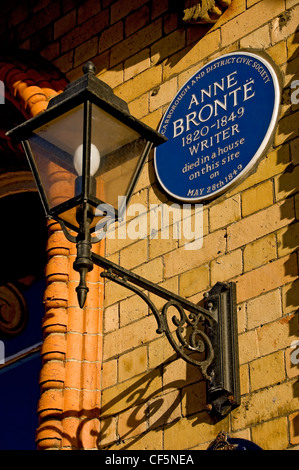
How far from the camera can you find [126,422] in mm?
5359

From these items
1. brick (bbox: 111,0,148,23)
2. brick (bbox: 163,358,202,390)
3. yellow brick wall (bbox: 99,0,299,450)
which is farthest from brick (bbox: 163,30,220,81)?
brick (bbox: 163,358,202,390)

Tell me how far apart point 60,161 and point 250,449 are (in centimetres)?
151

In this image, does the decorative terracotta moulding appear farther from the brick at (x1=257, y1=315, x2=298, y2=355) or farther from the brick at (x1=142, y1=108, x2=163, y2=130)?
the brick at (x1=257, y1=315, x2=298, y2=355)

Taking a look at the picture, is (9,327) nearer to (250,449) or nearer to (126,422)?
(126,422)

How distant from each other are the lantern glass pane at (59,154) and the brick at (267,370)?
1.16m

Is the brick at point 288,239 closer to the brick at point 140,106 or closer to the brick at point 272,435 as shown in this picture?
the brick at point 272,435

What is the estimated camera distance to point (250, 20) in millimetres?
5844

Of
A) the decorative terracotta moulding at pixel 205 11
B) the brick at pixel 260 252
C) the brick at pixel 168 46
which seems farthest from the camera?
the brick at pixel 168 46

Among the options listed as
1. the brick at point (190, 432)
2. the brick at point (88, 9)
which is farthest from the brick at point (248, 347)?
the brick at point (88, 9)

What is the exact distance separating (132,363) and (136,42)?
2.07 meters

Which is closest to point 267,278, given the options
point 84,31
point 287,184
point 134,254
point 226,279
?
point 226,279

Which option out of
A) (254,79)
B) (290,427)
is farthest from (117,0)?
(290,427)

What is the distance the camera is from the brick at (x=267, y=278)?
5004 millimetres

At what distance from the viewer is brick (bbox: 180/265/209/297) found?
17.6 feet
